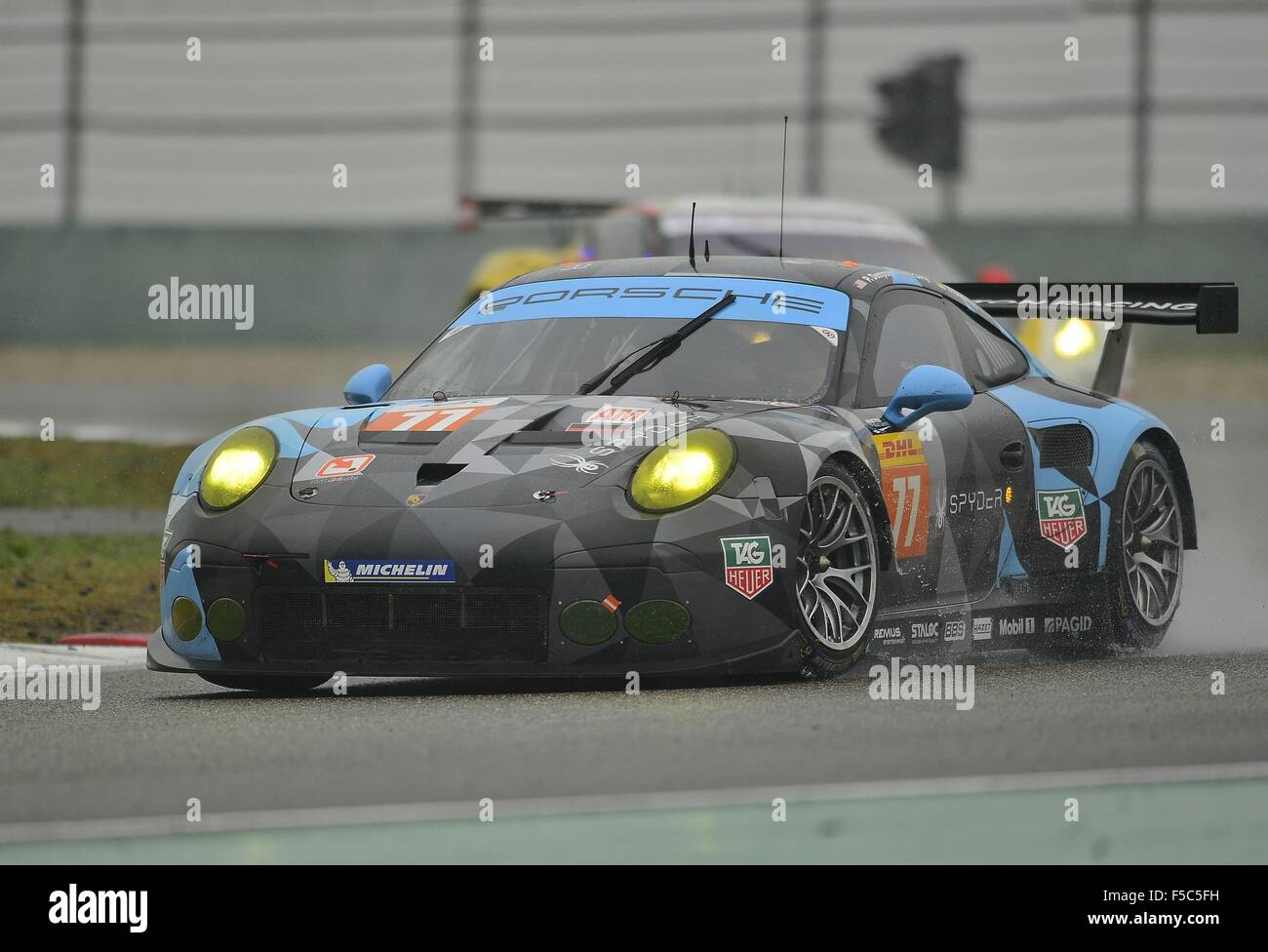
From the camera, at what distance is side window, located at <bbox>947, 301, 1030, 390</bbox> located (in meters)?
7.92

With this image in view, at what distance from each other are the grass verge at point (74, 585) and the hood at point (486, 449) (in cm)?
285

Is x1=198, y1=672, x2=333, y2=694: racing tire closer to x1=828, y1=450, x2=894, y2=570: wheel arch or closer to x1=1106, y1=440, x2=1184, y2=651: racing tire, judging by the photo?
x1=828, y1=450, x2=894, y2=570: wheel arch

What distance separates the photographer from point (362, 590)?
6.32m

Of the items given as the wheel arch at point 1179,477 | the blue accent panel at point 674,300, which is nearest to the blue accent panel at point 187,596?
the blue accent panel at point 674,300

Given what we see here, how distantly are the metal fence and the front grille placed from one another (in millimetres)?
16108

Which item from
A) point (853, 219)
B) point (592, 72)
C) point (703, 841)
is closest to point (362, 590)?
point (703, 841)

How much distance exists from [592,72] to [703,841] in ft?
63.3

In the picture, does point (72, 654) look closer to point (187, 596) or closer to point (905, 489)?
point (187, 596)

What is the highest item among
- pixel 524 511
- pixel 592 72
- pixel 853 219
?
pixel 592 72

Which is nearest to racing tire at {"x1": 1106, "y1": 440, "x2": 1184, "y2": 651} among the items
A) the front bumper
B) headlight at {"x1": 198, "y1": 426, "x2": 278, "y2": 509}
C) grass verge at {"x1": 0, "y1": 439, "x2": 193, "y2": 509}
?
the front bumper

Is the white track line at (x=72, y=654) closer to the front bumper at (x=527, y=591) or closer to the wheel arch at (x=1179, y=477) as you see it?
the front bumper at (x=527, y=591)

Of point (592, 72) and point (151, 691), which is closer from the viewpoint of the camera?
point (151, 691)
